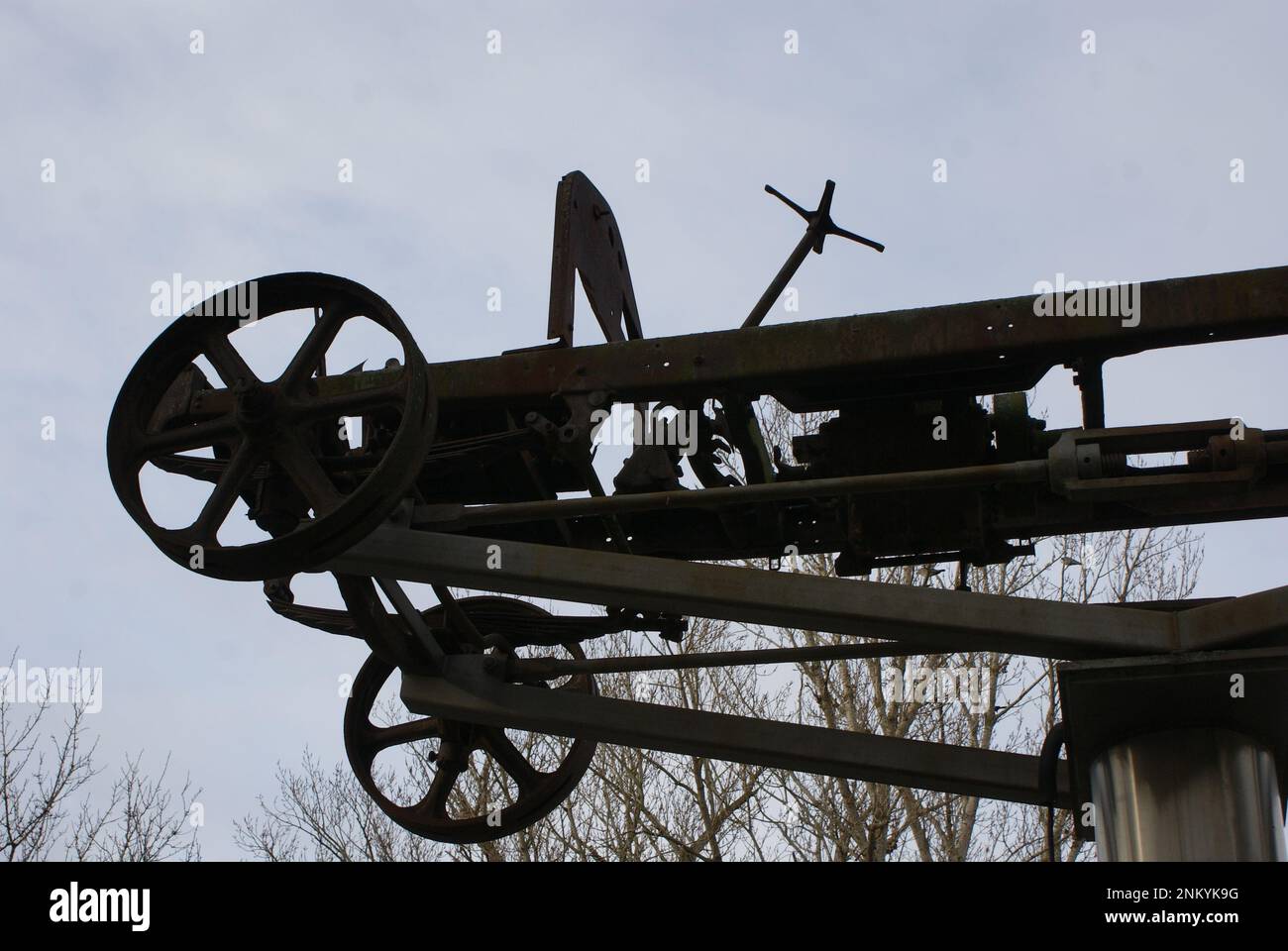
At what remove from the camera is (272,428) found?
5.07 meters

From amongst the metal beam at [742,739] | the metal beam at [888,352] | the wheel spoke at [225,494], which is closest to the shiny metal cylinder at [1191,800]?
Result: the metal beam at [742,739]

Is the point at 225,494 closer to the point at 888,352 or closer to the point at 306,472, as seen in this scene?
the point at 306,472

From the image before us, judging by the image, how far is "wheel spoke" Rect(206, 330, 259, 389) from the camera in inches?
201

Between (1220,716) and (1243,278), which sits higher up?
(1243,278)

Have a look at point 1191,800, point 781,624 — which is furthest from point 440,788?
point 1191,800

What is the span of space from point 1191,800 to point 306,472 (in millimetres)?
2834

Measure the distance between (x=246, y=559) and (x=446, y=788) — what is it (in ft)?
6.95

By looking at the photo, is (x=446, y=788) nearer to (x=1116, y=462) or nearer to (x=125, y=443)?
(x=125, y=443)

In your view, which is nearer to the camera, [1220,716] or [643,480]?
[1220,716]

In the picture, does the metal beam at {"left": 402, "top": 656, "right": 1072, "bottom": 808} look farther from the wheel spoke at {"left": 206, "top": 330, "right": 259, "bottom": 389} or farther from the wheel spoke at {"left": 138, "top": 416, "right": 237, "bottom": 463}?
the wheel spoke at {"left": 206, "top": 330, "right": 259, "bottom": 389}

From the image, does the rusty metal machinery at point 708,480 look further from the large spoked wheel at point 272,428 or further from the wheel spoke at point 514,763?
the wheel spoke at point 514,763

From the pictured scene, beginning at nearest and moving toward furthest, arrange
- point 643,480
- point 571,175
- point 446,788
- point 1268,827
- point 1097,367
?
1. point 1268,827
2. point 1097,367
3. point 643,480
4. point 571,175
5. point 446,788

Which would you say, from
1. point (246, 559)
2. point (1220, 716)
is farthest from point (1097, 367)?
point (246, 559)

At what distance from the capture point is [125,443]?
5.16 metres
